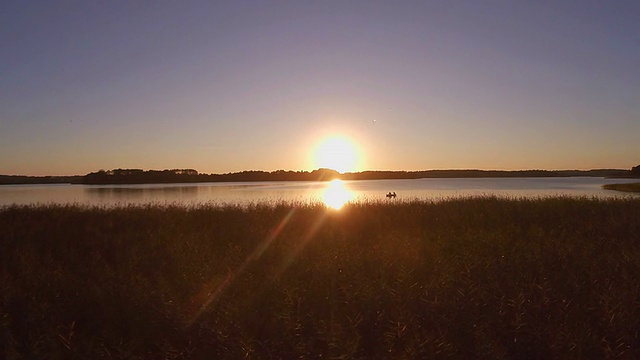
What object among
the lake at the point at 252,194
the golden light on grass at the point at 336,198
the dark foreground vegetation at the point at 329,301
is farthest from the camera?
the lake at the point at 252,194

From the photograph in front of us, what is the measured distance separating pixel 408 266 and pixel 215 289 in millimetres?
3112

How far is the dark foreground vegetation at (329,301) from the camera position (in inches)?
171

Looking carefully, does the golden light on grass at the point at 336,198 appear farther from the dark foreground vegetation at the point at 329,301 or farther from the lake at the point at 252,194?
the dark foreground vegetation at the point at 329,301

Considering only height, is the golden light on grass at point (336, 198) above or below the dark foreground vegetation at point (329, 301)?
below

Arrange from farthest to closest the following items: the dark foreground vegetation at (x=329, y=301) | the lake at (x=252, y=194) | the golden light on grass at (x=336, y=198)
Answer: the lake at (x=252, y=194) → the golden light on grass at (x=336, y=198) → the dark foreground vegetation at (x=329, y=301)

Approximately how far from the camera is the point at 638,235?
10.5 m

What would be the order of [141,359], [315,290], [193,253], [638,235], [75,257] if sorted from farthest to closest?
1. [638,235]
2. [75,257]
3. [193,253]
4. [315,290]
5. [141,359]

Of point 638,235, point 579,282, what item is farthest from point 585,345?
point 638,235

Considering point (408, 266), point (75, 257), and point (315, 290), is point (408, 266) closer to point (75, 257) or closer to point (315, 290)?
point (315, 290)

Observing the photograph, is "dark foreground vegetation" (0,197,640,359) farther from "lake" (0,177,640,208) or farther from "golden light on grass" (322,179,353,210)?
"lake" (0,177,640,208)

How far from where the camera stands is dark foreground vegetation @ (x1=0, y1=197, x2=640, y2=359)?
436 cm

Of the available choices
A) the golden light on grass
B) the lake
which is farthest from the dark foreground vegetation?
the lake

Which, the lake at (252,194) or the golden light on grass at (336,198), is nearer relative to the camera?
the golden light on grass at (336,198)

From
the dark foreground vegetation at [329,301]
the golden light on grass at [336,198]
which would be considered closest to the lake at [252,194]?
the golden light on grass at [336,198]
